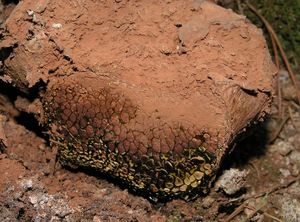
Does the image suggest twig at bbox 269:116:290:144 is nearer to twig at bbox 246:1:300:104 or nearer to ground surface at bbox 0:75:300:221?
ground surface at bbox 0:75:300:221

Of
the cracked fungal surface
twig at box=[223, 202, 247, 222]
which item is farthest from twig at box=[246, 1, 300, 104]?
the cracked fungal surface

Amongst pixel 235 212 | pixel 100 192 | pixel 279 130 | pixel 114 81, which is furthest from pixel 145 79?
pixel 279 130

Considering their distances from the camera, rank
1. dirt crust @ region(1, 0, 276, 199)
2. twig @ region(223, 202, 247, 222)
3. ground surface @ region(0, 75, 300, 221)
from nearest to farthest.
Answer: dirt crust @ region(1, 0, 276, 199) → ground surface @ region(0, 75, 300, 221) → twig @ region(223, 202, 247, 222)

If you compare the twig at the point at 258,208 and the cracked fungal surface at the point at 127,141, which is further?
the twig at the point at 258,208

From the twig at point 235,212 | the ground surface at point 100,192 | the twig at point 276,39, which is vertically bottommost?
the twig at point 235,212

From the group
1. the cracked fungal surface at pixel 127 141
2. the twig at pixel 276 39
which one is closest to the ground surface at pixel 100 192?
the cracked fungal surface at pixel 127 141

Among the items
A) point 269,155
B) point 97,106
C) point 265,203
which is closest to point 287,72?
point 269,155

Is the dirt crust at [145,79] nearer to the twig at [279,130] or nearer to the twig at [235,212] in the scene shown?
the twig at [235,212]

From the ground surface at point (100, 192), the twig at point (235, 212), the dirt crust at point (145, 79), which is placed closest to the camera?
the dirt crust at point (145, 79)

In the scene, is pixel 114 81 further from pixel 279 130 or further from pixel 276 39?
pixel 276 39

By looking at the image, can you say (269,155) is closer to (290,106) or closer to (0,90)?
(290,106)
